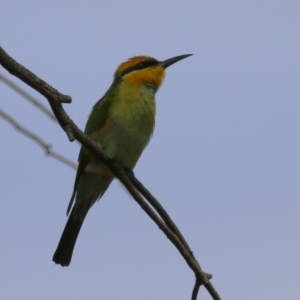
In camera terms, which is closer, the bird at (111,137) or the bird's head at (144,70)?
the bird at (111,137)

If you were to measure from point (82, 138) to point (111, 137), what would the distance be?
4.90 ft

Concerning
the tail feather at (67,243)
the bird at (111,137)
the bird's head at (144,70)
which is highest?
the bird's head at (144,70)

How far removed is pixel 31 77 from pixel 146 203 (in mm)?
707

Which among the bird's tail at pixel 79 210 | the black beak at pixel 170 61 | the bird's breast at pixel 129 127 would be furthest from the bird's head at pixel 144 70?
the bird's tail at pixel 79 210

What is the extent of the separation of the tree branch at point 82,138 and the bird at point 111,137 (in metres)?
0.90

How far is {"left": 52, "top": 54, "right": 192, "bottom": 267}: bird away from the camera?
11.8ft

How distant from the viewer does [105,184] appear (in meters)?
3.71

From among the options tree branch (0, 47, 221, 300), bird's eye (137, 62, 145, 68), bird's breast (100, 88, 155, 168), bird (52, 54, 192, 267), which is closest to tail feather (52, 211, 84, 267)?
bird (52, 54, 192, 267)

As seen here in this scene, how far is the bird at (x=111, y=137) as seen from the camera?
3.59 metres

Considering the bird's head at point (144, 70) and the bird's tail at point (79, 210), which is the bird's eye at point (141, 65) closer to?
the bird's head at point (144, 70)

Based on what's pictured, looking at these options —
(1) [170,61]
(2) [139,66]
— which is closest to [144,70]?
(2) [139,66]

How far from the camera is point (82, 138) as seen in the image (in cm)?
210

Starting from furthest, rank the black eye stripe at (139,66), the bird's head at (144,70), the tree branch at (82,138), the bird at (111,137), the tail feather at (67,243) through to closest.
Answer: the black eye stripe at (139,66) < the bird's head at (144,70) < the tail feather at (67,243) < the bird at (111,137) < the tree branch at (82,138)

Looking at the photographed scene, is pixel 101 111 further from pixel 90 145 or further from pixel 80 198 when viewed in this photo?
pixel 90 145
